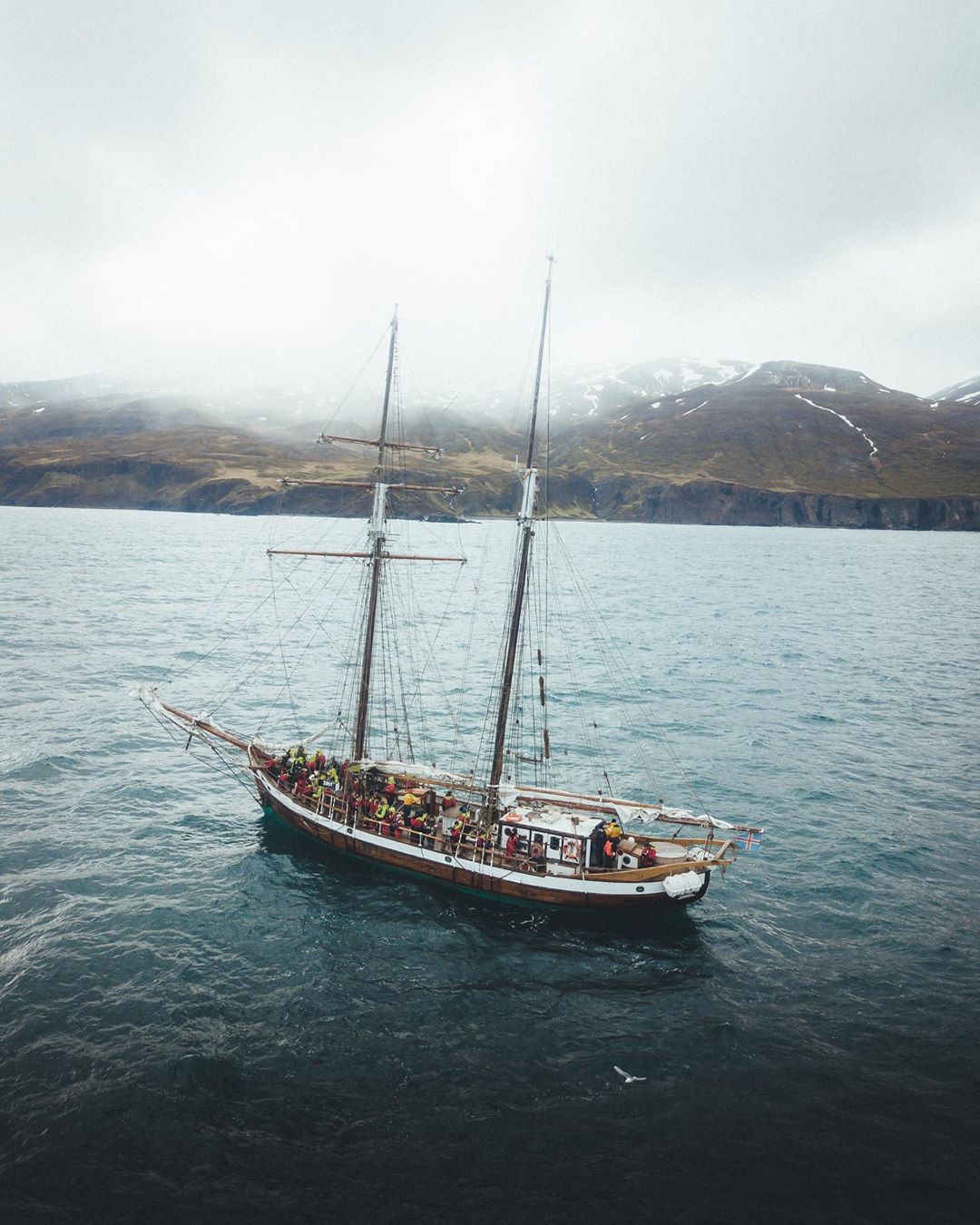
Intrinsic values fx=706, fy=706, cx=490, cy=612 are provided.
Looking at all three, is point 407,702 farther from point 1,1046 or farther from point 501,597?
point 501,597

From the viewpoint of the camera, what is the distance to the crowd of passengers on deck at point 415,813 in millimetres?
30375

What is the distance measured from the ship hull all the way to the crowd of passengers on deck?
1.65 ft

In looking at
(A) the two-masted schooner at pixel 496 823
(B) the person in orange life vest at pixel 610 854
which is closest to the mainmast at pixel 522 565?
(A) the two-masted schooner at pixel 496 823

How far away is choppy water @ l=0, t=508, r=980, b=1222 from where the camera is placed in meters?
17.9

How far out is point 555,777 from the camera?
44.0 metres

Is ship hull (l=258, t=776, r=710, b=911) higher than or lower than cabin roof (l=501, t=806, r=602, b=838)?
lower

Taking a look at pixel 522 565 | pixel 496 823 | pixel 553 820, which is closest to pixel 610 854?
pixel 553 820

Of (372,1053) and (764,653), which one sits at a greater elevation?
(764,653)

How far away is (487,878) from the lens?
3034 centimetres

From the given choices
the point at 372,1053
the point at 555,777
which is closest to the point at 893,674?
the point at 555,777

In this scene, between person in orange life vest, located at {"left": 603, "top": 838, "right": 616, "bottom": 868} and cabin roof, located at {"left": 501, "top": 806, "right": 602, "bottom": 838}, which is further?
cabin roof, located at {"left": 501, "top": 806, "right": 602, "bottom": 838}

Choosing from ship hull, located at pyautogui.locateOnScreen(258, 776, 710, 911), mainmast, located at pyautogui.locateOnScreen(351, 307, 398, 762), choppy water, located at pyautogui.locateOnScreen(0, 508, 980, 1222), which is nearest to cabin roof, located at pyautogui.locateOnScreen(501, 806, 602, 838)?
ship hull, located at pyautogui.locateOnScreen(258, 776, 710, 911)

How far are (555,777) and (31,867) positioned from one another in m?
27.5

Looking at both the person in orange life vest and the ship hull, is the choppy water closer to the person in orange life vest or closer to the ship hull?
the ship hull
